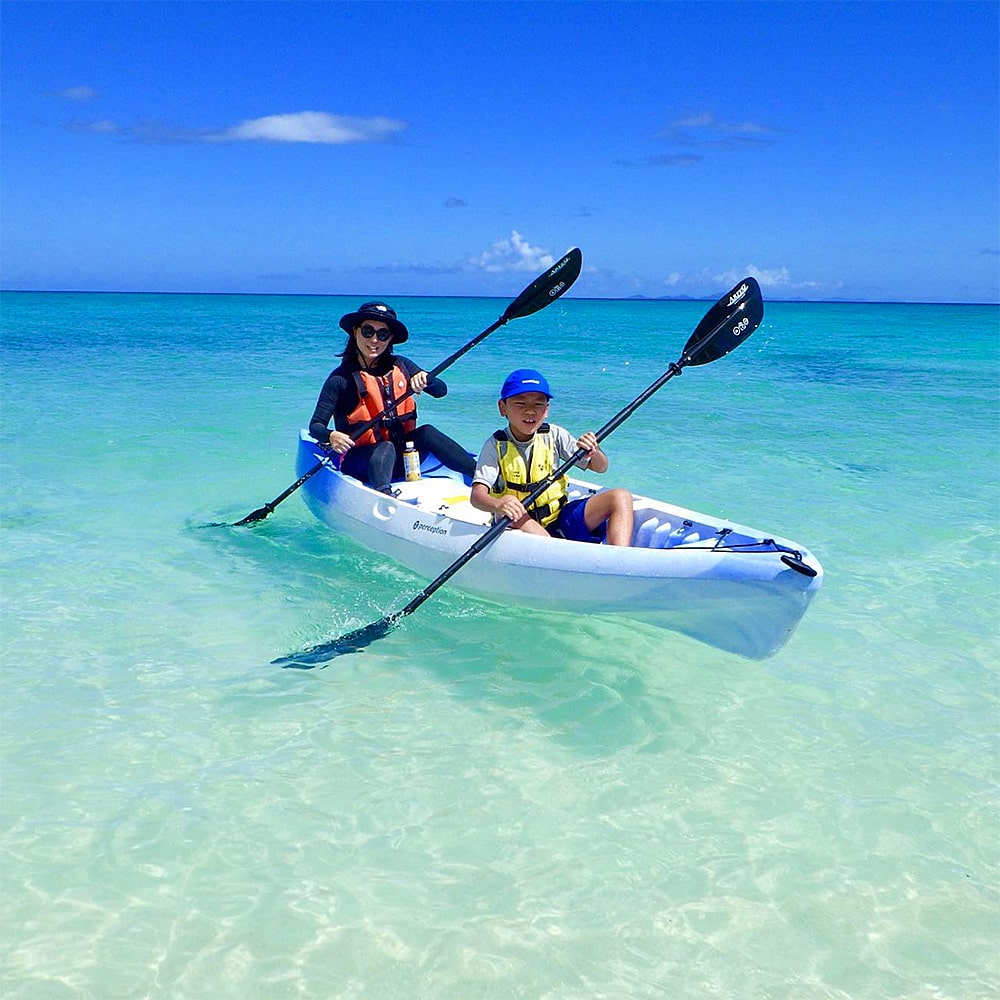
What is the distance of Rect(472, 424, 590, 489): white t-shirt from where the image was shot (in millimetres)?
5527

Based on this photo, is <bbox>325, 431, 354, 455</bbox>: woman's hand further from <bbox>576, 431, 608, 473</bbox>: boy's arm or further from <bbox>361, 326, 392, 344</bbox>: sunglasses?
<bbox>576, 431, 608, 473</bbox>: boy's arm

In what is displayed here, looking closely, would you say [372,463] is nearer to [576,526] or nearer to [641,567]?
[576,526]

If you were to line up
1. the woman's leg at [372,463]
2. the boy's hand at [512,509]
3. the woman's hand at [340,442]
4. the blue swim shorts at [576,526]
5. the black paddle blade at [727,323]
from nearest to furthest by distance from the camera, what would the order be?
the boy's hand at [512,509], the blue swim shorts at [576,526], the black paddle blade at [727,323], the woman's hand at [340,442], the woman's leg at [372,463]

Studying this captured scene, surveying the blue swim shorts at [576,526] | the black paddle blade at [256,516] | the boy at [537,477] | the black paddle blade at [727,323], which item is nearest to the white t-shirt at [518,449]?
the boy at [537,477]

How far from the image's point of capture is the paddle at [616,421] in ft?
17.5

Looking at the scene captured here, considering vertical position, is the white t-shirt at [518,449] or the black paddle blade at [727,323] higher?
the black paddle blade at [727,323]

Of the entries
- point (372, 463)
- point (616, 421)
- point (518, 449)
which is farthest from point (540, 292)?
point (518, 449)

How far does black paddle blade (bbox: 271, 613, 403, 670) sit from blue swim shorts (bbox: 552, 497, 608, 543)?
1.08 metres

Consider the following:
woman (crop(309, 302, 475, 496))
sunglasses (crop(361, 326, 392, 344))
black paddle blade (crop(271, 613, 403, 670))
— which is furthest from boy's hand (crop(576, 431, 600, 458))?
sunglasses (crop(361, 326, 392, 344))

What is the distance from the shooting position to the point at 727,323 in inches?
245

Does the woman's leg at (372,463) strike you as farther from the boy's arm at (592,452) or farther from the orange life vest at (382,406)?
the boy's arm at (592,452)

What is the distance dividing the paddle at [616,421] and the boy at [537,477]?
0.13 metres

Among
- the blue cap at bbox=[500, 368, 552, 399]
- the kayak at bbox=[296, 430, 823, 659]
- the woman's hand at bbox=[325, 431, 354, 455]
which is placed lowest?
the kayak at bbox=[296, 430, 823, 659]

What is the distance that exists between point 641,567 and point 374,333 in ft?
10.9
